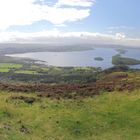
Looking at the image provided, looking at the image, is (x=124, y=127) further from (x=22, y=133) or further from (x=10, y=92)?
(x=10, y=92)

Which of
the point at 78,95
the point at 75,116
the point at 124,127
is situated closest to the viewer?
the point at 124,127

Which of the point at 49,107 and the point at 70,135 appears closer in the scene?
the point at 70,135

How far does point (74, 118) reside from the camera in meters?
27.4

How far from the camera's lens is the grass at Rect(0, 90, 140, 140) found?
77.7 feet

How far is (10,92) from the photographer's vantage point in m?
37.2

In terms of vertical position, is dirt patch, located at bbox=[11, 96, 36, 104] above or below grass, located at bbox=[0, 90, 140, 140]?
above

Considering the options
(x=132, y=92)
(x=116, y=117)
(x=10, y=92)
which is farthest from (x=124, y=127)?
(x=10, y=92)

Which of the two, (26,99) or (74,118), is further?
(26,99)

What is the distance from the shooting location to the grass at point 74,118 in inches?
933

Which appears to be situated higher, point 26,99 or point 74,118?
point 26,99

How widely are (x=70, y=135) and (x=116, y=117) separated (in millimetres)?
5721

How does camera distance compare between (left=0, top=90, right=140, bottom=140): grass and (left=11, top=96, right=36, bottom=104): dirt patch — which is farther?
(left=11, top=96, right=36, bottom=104): dirt patch

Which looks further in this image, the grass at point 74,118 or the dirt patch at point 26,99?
the dirt patch at point 26,99

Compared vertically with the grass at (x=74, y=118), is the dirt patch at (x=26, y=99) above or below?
above
